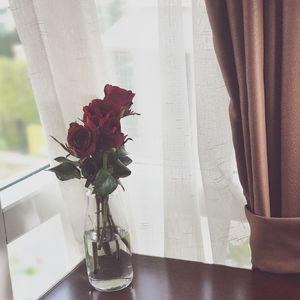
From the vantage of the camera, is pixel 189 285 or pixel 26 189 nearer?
pixel 189 285

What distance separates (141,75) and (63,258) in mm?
639

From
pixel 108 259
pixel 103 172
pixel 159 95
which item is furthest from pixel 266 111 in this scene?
pixel 108 259

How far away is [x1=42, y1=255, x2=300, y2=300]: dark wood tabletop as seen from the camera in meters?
1.12

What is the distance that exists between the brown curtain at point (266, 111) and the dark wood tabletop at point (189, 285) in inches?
1.9

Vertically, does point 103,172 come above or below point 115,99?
below

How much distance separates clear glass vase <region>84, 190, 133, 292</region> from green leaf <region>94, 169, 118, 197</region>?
0.24ft

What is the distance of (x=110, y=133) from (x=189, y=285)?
1.42ft

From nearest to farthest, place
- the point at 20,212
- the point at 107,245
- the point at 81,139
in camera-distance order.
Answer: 1. the point at 81,139
2. the point at 107,245
3. the point at 20,212

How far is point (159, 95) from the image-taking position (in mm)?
1221

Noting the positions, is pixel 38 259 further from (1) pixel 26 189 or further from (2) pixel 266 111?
(2) pixel 266 111

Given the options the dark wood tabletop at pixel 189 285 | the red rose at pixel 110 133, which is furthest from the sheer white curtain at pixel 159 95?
the red rose at pixel 110 133

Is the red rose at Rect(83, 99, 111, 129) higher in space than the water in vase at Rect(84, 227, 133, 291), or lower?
higher

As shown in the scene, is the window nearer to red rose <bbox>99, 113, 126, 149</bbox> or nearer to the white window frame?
the white window frame

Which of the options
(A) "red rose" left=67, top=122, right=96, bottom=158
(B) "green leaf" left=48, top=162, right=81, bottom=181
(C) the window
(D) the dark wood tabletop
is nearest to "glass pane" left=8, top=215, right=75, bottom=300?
(C) the window
